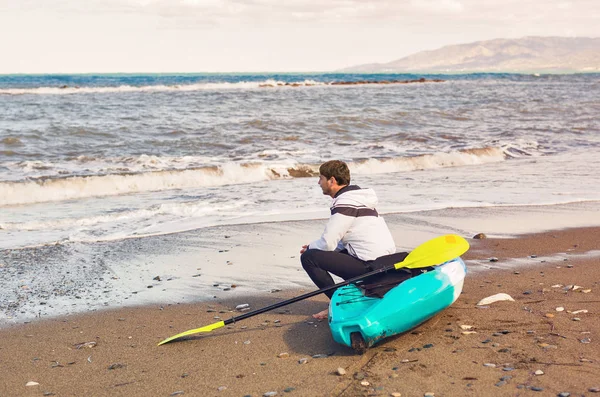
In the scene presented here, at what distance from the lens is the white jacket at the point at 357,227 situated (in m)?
4.66

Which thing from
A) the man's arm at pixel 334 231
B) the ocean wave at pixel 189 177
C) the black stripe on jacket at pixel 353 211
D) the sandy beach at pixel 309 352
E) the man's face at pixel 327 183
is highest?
the man's face at pixel 327 183

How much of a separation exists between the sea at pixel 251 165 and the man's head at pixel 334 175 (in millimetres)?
3827

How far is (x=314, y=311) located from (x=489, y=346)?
154cm

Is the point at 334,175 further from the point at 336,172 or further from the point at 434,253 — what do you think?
the point at 434,253

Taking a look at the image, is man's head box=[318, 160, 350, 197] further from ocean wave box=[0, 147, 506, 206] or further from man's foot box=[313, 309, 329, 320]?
ocean wave box=[0, 147, 506, 206]

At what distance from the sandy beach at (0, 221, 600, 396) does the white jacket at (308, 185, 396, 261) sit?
0.61m

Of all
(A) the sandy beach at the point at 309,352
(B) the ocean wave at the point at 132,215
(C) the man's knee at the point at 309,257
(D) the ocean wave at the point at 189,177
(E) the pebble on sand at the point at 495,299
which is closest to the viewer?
(A) the sandy beach at the point at 309,352

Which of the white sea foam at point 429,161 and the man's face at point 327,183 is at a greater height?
the man's face at point 327,183

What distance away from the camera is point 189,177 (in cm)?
1275

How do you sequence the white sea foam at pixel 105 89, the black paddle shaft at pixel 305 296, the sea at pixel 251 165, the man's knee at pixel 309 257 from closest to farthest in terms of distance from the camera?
the black paddle shaft at pixel 305 296 < the man's knee at pixel 309 257 < the sea at pixel 251 165 < the white sea foam at pixel 105 89

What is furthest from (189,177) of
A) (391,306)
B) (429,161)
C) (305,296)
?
(391,306)

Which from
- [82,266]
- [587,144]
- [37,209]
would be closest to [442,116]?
[587,144]

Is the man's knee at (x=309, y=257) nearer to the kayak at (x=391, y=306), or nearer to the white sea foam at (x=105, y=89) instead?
the kayak at (x=391, y=306)

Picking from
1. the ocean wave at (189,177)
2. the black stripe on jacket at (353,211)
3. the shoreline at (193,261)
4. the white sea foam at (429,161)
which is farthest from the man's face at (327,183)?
the white sea foam at (429,161)
